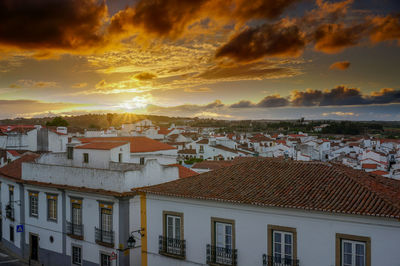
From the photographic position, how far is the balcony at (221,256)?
1410 cm

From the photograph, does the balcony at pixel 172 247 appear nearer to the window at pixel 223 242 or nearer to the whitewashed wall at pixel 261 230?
the whitewashed wall at pixel 261 230

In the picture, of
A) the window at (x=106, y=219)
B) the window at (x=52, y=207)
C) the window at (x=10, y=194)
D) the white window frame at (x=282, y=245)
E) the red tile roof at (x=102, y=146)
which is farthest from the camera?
the window at (x=10, y=194)

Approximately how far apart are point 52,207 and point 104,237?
4991 millimetres

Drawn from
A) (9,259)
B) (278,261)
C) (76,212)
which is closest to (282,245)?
(278,261)

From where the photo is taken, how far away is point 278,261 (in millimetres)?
13203

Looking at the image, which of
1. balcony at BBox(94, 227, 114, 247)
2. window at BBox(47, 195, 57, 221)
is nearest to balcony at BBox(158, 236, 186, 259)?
balcony at BBox(94, 227, 114, 247)

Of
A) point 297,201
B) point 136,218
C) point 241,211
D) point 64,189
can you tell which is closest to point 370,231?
point 297,201

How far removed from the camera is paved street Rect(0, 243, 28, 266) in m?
23.9

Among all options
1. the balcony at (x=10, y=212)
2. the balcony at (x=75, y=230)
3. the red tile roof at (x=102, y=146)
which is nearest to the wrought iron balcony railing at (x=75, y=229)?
the balcony at (x=75, y=230)

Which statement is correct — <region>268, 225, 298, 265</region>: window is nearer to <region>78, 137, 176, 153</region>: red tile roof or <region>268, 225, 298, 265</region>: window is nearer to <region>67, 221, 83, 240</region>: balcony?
<region>67, 221, 83, 240</region>: balcony

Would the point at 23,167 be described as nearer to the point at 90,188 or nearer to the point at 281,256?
the point at 90,188

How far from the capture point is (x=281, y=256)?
43.5ft

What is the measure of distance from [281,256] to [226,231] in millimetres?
2313

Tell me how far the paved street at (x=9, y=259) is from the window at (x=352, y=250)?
1972 centimetres
